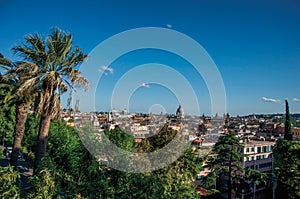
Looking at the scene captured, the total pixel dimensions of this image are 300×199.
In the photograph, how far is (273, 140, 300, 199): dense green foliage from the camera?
48.4ft

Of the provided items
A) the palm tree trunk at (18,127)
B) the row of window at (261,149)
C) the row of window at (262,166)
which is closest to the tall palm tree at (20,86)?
the palm tree trunk at (18,127)

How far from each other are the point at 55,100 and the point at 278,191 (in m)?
17.7

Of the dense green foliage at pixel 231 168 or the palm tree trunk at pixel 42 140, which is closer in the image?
the palm tree trunk at pixel 42 140

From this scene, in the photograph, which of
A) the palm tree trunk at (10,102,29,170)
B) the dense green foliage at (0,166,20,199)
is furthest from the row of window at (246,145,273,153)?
the dense green foliage at (0,166,20,199)

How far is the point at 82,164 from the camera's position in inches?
239

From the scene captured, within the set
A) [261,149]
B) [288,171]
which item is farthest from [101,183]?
[261,149]

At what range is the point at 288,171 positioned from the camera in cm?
1538

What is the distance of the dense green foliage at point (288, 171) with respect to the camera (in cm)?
1474

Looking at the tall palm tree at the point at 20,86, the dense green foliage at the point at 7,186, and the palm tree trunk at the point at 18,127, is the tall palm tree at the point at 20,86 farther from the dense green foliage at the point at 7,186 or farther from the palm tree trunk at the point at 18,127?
the dense green foliage at the point at 7,186

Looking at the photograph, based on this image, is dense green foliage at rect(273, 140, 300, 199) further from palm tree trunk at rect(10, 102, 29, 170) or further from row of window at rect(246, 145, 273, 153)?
palm tree trunk at rect(10, 102, 29, 170)

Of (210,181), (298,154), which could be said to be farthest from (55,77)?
(298,154)

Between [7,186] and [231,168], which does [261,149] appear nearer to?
[231,168]

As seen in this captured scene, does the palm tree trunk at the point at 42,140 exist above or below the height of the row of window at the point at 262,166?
above

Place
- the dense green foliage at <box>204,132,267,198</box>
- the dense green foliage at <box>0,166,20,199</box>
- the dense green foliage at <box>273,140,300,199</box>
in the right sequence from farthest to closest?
1. the dense green foliage at <box>273,140,300,199</box>
2. the dense green foliage at <box>204,132,267,198</box>
3. the dense green foliage at <box>0,166,20,199</box>
